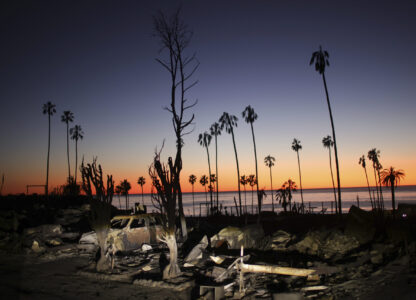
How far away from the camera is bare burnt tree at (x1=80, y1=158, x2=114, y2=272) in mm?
10367

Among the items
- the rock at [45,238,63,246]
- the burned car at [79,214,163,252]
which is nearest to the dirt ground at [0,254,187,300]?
the burned car at [79,214,163,252]

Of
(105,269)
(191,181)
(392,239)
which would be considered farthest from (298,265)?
(191,181)

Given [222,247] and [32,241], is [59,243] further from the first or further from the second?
[222,247]

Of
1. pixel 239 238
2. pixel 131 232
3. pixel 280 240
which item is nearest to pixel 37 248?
pixel 131 232

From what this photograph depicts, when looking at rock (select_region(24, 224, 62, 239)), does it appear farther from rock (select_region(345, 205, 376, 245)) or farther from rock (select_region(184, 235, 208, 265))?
rock (select_region(345, 205, 376, 245))

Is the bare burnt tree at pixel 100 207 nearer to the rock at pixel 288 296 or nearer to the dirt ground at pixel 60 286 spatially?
the dirt ground at pixel 60 286

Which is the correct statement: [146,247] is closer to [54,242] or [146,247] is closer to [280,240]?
[54,242]

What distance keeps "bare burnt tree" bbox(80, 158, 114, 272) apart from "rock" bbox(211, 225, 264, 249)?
20.2 feet

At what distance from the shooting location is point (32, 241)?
48.1 ft

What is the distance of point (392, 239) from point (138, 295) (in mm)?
9043

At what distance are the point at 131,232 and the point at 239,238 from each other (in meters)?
5.50

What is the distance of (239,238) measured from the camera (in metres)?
15.0

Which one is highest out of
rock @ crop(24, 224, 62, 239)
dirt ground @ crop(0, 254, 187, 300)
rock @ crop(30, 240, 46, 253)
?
rock @ crop(24, 224, 62, 239)

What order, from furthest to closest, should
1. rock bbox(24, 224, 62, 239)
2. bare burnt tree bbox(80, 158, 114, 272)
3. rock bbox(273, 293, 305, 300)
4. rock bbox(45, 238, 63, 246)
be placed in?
rock bbox(24, 224, 62, 239)
rock bbox(45, 238, 63, 246)
bare burnt tree bbox(80, 158, 114, 272)
rock bbox(273, 293, 305, 300)
